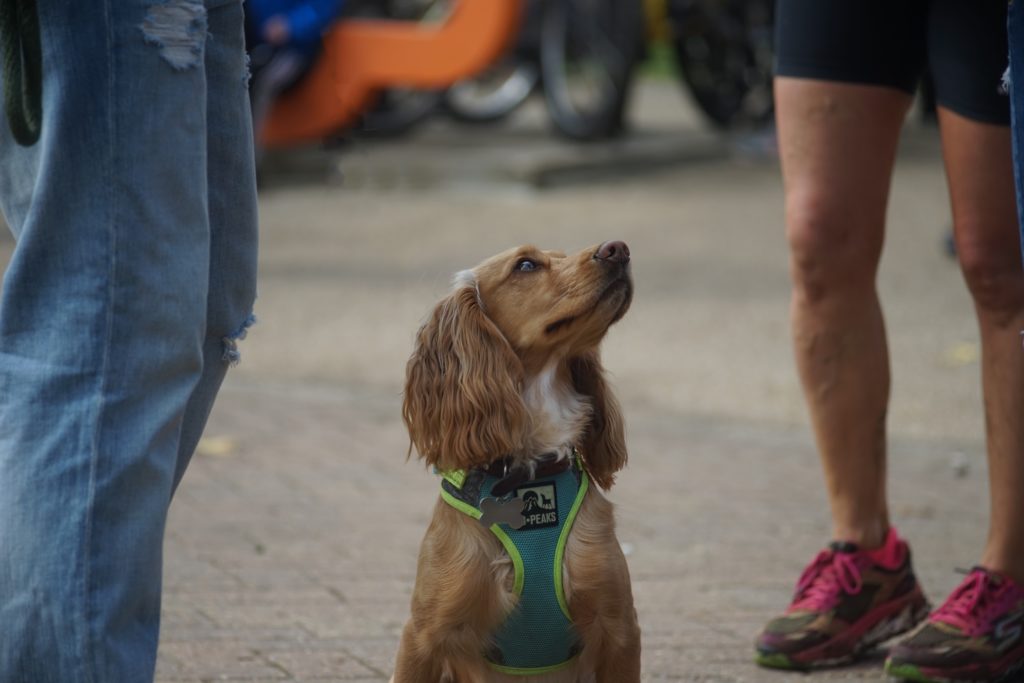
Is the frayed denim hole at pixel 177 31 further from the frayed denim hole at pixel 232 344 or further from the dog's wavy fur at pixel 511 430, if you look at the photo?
the dog's wavy fur at pixel 511 430

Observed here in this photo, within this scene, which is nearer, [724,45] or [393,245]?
[393,245]

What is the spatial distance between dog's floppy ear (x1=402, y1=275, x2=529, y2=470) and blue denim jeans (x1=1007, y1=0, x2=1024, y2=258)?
→ 1.01m

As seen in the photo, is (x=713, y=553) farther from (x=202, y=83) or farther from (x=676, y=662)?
(x=202, y=83)

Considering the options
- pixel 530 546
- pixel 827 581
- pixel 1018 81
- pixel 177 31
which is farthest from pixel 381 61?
pixel 177 31

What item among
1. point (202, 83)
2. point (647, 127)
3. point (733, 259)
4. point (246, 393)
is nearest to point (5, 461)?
point (202, 83)

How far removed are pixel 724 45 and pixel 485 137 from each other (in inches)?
91.8

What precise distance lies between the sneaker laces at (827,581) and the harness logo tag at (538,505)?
0.98 m

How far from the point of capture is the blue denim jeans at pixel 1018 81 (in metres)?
2.71

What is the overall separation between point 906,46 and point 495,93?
11.8m

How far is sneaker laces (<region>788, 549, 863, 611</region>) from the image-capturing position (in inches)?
144

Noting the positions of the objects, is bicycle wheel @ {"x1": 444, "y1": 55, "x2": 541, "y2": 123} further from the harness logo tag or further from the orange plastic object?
the harness logo tag

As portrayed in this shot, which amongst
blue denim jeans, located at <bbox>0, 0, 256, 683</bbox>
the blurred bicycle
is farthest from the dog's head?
the blurred bicycle

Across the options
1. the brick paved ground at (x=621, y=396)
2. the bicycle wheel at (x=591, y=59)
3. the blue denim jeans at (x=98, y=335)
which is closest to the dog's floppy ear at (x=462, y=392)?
the blue denim jeans at (x=98, y=335)

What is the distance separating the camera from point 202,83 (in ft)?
7.87
